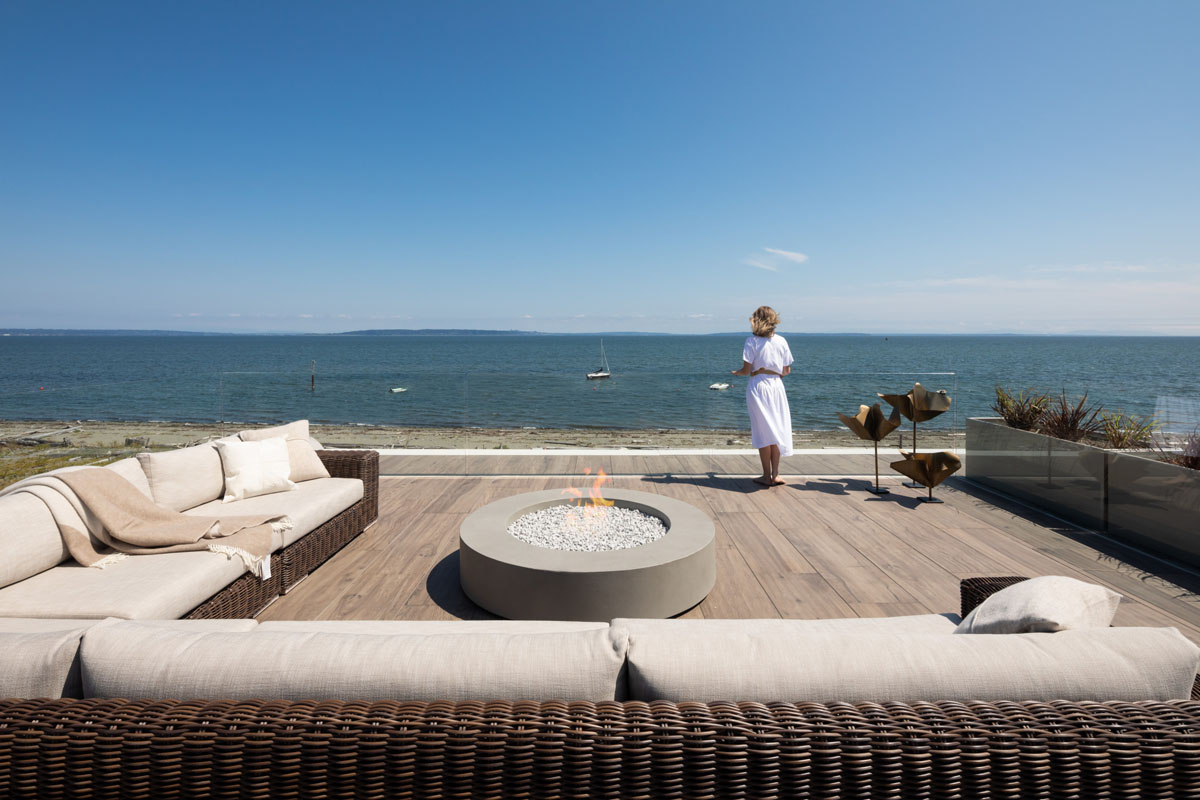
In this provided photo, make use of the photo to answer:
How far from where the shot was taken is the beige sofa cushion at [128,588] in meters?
1.83

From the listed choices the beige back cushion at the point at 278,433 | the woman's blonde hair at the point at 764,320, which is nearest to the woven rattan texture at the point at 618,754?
the beige back cushion at the point at 278,433

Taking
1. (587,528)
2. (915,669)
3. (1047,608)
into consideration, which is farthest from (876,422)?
(915,669)

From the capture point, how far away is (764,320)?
4648mm

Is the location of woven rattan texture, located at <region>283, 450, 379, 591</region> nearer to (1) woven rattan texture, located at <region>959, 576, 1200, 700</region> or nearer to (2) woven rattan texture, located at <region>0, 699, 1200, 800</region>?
(2) woven rattan texture, located at <region>0, 699, 1200, 800</region>

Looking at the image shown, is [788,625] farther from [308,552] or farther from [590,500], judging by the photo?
[308,552]

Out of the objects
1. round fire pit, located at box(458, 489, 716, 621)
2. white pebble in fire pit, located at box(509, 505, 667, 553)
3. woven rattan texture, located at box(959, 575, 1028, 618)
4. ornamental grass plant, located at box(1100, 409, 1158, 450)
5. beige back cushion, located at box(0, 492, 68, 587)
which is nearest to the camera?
woven rattan texture, located at box(959, 575, 1028, 618)

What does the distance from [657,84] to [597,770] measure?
9.45 m

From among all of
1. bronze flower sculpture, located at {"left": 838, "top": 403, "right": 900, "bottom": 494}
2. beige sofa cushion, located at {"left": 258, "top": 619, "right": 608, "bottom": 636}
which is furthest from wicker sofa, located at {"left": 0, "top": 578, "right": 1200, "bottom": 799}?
bronze flower sculpture, located at {"left": 838, "top": 403, "right": 900, "bottom": 494}

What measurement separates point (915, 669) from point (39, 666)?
1538mm

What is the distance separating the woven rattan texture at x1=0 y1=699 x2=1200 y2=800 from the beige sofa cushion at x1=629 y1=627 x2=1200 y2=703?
7 centimetres

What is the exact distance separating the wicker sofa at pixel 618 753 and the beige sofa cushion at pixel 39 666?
0.45ft

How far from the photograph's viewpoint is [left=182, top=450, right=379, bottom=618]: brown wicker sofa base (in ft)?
7.34

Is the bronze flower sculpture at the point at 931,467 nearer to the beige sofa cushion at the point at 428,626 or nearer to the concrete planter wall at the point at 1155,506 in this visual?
the concrete planter wall at the point at 1155,506

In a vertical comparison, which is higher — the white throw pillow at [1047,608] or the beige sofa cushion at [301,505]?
the white throw pillow at [1047,608]
